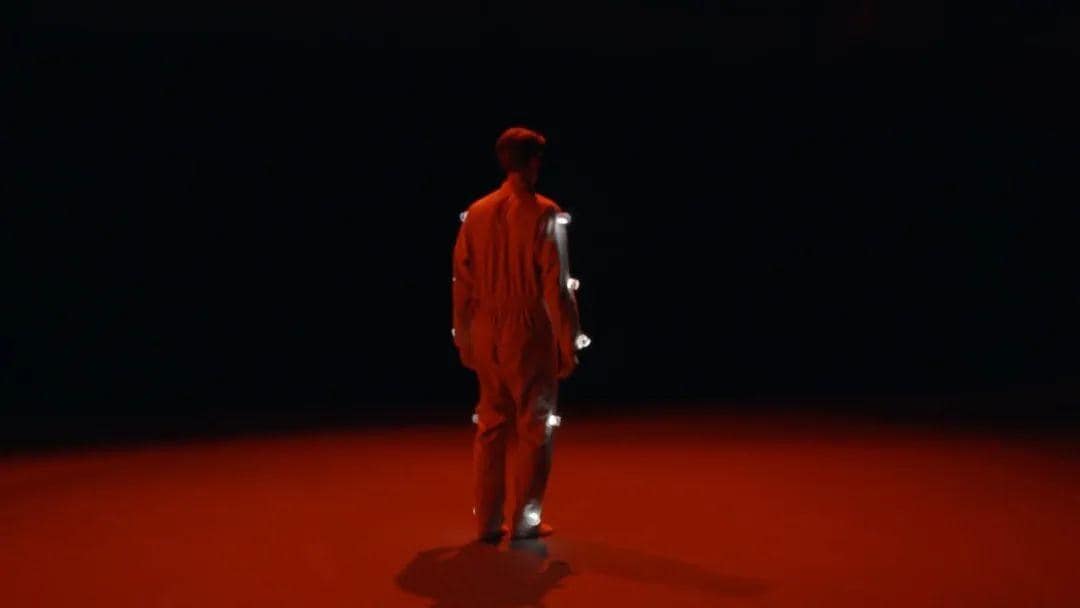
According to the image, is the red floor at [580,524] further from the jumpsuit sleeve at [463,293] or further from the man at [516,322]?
the jumpsuit sleeve at [463,293]

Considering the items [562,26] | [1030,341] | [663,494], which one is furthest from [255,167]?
[1030,341]

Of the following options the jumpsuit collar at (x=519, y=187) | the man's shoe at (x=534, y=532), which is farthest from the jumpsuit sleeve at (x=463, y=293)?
the man's shoe at (x=534, y=532)

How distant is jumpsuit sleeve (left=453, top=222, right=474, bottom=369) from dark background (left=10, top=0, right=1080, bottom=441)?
4739 mm

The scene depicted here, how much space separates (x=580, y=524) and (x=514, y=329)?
4.07 feet

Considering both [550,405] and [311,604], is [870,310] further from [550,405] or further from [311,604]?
[311,604]

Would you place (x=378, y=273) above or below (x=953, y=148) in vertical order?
below

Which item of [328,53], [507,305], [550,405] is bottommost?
[550,405]

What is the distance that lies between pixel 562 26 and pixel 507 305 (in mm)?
7772

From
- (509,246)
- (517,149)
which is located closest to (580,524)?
(509,246)

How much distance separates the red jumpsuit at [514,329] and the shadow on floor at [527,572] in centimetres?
27

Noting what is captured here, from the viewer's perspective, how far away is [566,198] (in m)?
13.4

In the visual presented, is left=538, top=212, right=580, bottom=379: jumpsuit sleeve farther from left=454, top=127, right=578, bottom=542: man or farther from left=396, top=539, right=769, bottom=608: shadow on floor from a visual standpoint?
left=396, top=539, right=769, bottom=608: shadow on floor

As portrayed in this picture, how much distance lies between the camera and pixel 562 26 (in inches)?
515

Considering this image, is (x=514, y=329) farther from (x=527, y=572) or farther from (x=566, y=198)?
(x=566, y=198)
